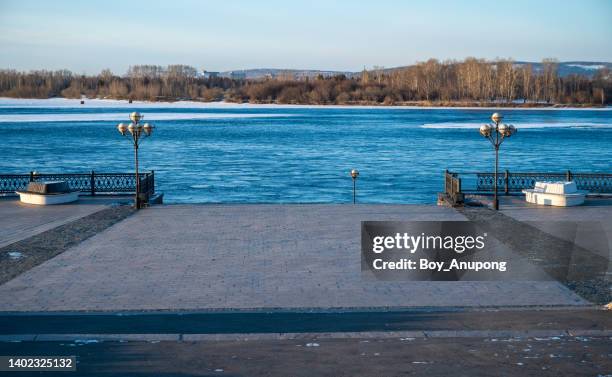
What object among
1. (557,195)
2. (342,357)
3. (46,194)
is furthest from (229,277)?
(557,195)

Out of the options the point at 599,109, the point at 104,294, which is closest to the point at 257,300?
the point at 104,294

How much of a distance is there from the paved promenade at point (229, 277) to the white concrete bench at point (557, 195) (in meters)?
5.67

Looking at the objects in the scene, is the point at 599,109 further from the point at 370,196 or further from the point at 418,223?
the point at 418,223

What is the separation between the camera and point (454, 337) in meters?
9.70

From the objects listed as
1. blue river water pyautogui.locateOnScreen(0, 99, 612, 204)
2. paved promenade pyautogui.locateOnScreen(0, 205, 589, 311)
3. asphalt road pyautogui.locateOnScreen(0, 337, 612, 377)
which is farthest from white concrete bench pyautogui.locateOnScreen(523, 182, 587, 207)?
asphalt road pyautogui.locateOnScreen(0, 337, 612, 377)

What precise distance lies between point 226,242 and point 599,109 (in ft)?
525

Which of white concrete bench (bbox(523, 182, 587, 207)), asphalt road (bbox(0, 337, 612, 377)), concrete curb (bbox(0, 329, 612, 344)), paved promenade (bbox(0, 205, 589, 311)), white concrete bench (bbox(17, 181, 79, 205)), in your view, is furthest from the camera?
white concrete bench (bbox(17, 181, 79, 205))

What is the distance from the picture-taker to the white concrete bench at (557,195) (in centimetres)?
2123

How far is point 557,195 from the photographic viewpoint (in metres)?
21.3

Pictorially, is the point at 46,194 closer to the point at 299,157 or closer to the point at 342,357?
the point at 342,357

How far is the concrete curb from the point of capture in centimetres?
961

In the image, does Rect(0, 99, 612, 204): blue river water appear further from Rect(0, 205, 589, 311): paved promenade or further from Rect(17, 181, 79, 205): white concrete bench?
Rect(0, 205, 589, 311): paved promenade

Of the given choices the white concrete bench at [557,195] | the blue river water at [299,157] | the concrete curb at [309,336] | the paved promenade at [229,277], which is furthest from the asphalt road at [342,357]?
the blue river water at [299,157]

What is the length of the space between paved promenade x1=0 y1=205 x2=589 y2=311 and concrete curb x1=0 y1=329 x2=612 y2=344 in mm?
1484
